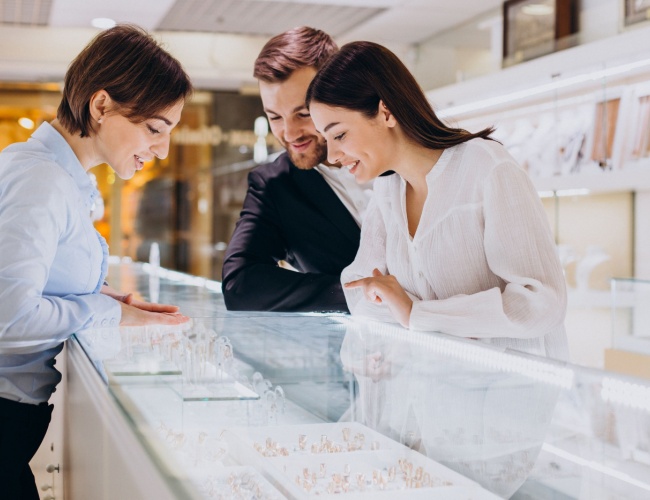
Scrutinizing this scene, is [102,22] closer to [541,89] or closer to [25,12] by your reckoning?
[25,12]

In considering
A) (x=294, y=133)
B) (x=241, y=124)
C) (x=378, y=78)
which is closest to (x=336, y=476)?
(x=378, y=78)

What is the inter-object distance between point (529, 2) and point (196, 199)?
4445mm

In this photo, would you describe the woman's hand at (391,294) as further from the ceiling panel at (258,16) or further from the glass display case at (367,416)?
the ceiling panel at (258,16)

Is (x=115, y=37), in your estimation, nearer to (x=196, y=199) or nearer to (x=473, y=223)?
(x=473, y=223)

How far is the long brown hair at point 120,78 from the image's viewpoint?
1.52 metres

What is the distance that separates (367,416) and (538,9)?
465cm

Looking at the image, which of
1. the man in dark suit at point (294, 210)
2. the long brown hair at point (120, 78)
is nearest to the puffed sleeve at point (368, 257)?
the man in dark suit at point (294, 210)

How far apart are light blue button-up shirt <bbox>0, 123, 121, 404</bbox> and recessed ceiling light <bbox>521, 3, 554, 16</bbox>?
4292 mm

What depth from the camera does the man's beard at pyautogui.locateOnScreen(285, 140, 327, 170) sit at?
2.00 m

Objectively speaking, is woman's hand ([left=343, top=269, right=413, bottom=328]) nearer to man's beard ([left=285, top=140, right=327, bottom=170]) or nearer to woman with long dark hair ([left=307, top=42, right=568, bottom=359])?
woman with long dark hair ([left=307, top=42, right=568, bottom=359])

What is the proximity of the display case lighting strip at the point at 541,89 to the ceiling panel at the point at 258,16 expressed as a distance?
1374 millimetres

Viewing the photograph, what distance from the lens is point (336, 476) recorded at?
38.9 inches

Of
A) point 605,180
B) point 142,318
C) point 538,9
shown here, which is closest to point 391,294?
point 142,318

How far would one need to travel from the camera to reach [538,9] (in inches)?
207
